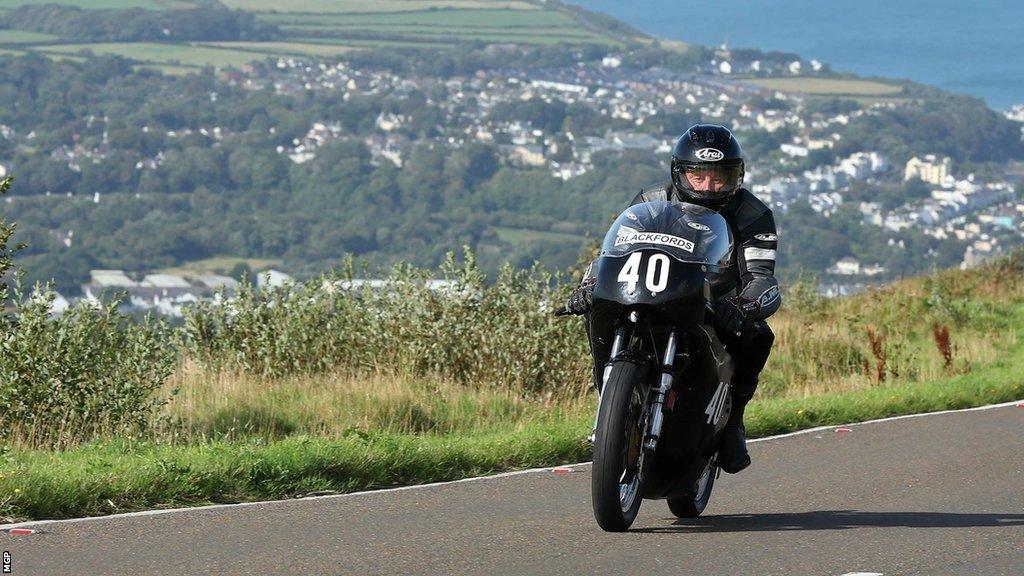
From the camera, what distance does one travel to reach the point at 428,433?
37.1 feet

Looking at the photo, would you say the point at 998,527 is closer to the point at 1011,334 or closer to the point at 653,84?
the point at 1011,334

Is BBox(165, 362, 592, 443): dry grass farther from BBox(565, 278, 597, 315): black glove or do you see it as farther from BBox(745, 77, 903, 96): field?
BBox(745, 77, 903, 96): field

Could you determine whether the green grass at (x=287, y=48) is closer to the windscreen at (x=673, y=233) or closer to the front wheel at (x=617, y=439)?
the windscreen at (x=673, y=233)

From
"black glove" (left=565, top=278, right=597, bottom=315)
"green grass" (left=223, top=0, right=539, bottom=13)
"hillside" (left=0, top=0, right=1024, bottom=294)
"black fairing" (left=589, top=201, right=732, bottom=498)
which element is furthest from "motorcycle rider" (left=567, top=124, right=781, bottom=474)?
"green grass" (left=223, top=0, right=539, bottom=13)

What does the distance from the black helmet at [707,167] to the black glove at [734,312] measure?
588 mm

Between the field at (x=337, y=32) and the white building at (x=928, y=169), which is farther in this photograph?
the field at (x=337, y=32)

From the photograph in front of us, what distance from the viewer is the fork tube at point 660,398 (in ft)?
22.8

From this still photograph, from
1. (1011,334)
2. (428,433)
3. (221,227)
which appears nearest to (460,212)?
(221,227)

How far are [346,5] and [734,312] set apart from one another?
619 feet

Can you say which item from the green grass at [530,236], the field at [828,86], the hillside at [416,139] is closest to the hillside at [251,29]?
the hillside at [416,139]

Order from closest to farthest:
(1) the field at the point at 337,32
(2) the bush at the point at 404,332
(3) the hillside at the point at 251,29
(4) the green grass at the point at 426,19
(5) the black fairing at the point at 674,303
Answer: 1. (5) the black fairing at the point at 674,303
2. (2) the bush at the point at 404,332
3. (1) the field at the point at 337,32
4. (3) the hillside at the point at 251,29
5. (4) the green grass at the point at 426,19

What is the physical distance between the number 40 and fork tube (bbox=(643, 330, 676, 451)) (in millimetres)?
245

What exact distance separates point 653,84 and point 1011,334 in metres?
152

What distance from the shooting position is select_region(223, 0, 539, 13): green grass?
189875 millimetres
